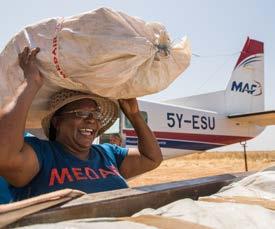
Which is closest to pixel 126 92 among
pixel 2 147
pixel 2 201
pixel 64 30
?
Result: pixel 64 30

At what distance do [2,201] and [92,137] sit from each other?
48cm

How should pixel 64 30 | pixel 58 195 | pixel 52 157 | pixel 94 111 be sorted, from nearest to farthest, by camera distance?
pixel 58 195 → pixel 64 30 → pixel 52 157 → pixel 94 111

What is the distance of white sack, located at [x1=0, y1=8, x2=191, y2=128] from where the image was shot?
142cm

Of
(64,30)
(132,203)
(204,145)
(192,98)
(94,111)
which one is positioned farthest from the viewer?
(192,98)

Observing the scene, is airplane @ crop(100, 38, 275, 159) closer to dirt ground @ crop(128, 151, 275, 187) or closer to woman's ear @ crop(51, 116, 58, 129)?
dirt ground @ crop(128, 151, 275, 187)

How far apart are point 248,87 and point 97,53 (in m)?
13.5

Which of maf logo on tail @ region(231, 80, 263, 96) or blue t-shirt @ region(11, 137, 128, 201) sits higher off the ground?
blue t-shirt @ region(11, 137, 128, 201)

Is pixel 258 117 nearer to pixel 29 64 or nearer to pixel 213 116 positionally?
pixel 213 116

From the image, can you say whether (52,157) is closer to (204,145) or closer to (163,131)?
(163,131)

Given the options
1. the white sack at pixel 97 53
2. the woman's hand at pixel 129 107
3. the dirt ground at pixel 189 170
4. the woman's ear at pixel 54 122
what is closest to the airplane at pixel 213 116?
the dirt ground at pixel 189 170

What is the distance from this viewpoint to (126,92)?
1650 millimetres

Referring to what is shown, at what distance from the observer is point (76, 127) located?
5.80ft

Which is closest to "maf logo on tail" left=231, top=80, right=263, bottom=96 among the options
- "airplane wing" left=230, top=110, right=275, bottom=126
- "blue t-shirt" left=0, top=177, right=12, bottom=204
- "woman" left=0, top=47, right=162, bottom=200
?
"airplane wing" left=230, top=110, right=275, bottom=126

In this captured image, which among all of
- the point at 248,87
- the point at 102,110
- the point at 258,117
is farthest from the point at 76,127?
the point at 248,87
